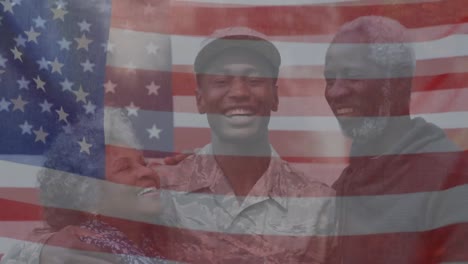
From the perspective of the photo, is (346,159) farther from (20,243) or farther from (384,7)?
(20,243)

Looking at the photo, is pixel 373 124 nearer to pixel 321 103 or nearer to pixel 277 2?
pixel 321 103

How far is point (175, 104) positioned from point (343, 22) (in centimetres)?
62

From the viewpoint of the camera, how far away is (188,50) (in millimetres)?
3299

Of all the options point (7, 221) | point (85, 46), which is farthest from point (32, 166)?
point (85, 46)

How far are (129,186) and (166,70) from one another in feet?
1.32

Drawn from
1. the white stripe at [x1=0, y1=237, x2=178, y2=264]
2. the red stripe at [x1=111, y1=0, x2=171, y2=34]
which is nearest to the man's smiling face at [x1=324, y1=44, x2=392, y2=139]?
the red stripe at [x1=111, y1=0, x2=171, y2=34]

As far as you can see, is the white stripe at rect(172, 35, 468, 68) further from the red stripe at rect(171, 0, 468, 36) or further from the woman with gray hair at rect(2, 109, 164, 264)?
the woman with gray hair at rect(2, 109, 164, 264)

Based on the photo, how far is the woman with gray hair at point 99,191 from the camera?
126 inches

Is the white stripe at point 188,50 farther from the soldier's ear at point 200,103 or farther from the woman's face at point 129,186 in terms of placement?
the woman's face at point 129,186

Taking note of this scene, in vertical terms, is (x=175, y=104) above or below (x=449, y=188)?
above

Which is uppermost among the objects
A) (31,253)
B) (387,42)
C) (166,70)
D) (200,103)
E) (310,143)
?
(387,42)

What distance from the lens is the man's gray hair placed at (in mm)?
3291

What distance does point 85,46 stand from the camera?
324cm

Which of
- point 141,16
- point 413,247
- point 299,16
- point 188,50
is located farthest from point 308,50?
point 413,247
